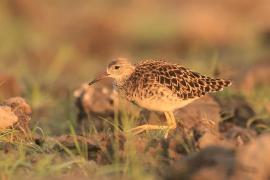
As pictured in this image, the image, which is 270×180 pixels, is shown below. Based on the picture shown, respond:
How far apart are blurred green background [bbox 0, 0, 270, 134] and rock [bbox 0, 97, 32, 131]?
509 cm

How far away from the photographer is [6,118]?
25.2ft

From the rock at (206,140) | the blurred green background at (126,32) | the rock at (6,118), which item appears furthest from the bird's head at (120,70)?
the blurred green background at (126,32)

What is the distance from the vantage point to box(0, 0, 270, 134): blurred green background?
1622cm

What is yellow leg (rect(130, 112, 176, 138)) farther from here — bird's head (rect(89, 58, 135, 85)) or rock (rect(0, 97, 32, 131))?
rock (rect(0, 97, 32, 131))

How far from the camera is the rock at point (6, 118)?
7.63 m

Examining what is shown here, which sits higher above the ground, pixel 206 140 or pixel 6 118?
pixel 6 118

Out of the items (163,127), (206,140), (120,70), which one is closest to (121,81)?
(120,70)

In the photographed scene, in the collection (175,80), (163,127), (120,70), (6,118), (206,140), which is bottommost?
(206,140)

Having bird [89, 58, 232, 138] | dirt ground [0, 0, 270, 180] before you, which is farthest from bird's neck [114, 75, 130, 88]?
dirt ground [0, 0, 270, 180]

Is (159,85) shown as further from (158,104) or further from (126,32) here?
(126,32)

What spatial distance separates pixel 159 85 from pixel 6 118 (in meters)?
1.50

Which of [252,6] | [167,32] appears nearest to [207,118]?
[167,32]

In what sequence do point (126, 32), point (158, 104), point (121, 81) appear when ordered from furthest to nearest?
point (126, 32) < point (121, 81) < point (158, 104)

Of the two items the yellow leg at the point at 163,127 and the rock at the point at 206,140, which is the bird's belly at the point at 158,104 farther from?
the rock at the point at 206,140
